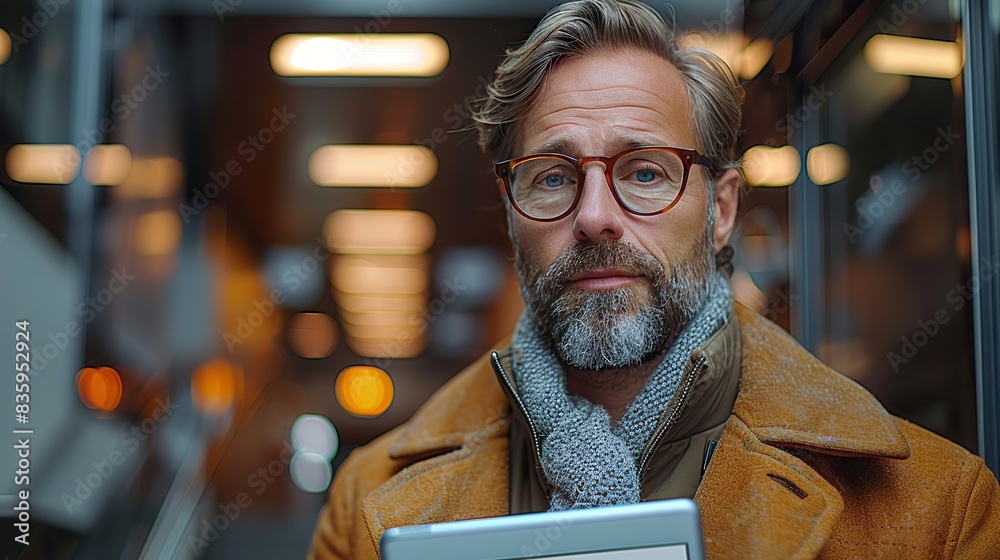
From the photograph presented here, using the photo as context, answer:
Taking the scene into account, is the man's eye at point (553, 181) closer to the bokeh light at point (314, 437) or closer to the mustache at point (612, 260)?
the mustache at point (612, 260)

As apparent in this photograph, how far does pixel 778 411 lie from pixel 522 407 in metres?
0.48

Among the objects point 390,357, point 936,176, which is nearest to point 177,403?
point 936,176

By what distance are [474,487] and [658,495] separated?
1.21 ft

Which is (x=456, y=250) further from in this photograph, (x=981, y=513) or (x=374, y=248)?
(x=981, y=513)

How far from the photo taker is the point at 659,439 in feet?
5.32

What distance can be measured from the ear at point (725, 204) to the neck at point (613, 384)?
33 cm

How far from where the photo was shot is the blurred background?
2.18 m

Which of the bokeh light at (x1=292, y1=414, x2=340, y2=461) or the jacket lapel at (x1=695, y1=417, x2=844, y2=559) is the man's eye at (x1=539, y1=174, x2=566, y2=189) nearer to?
the jacket lapel at (x1=695, y1=417, x2=844, y2=559)

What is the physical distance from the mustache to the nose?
18mm

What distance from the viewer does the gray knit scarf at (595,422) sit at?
5.19 feet

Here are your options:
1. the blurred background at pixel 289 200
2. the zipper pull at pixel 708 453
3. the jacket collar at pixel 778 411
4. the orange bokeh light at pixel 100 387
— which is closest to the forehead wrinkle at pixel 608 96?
the blurred background at pixel 289 200

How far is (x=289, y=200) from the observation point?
255 inches

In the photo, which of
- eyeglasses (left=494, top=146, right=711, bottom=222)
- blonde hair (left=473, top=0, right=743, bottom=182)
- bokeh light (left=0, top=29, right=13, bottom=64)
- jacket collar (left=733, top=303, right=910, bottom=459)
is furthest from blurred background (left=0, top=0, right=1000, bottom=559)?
jacket collar (left=733, top=303, right=910, bottom=459)

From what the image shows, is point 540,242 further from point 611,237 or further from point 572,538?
point 572,538
